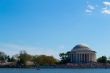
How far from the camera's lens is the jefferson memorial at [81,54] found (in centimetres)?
19062

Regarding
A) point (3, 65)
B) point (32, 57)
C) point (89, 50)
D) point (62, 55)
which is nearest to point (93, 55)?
point (89, 50)

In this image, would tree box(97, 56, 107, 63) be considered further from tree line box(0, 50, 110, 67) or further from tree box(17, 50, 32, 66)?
tree box(17, 50, 32, 66)

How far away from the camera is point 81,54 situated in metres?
192

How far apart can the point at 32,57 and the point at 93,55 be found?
30.4 meters

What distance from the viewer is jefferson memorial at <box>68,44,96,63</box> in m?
191

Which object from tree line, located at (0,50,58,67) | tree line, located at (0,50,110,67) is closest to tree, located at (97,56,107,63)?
tree line, located at (0,50,110,67)

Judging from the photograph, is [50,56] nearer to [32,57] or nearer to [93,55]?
[32,57]

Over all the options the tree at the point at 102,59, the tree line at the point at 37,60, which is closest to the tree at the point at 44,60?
the tree line at the point at 37,60

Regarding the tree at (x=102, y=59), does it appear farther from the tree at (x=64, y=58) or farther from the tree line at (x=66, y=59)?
the tree at (x=64, y=58)

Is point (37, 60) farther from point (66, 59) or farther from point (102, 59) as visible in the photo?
point (102, 59)

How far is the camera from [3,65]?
185500 mm

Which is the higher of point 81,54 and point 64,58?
point 81,54

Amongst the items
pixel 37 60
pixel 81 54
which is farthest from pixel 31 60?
pixel 81 54

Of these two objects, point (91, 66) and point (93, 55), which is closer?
point (91, 66)
